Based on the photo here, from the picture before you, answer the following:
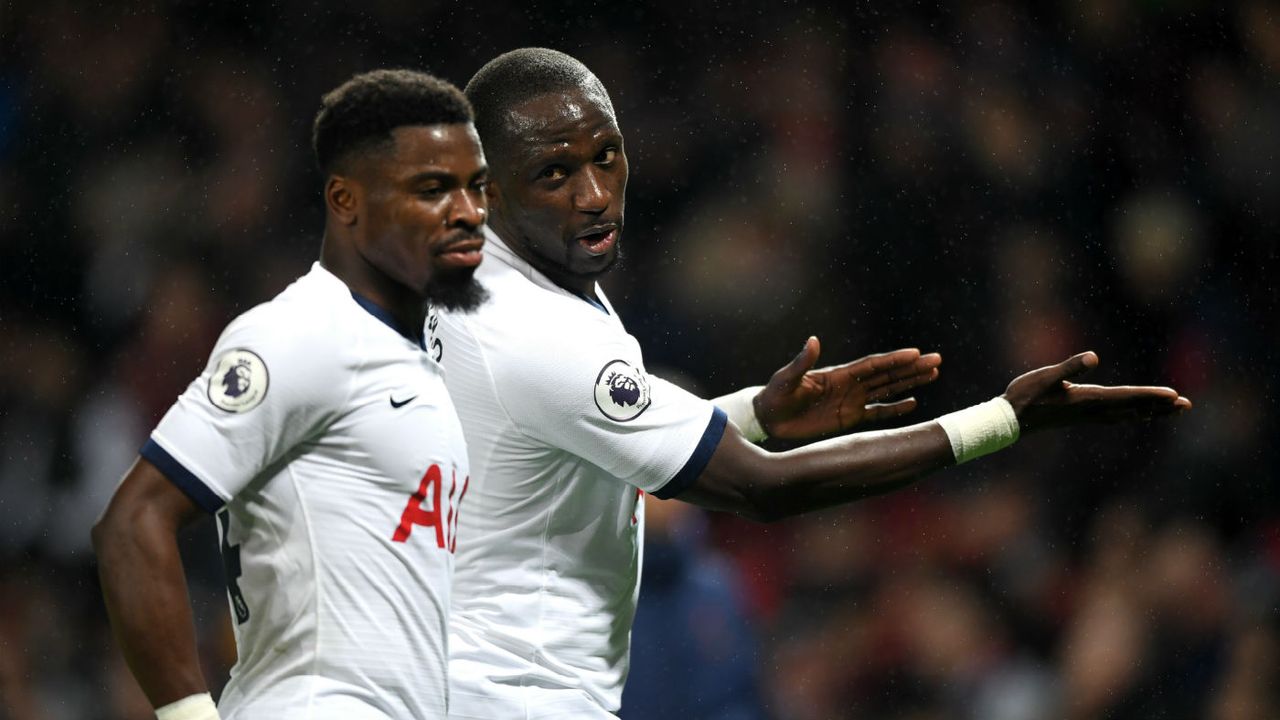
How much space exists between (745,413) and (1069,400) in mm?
913

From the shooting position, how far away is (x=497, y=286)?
3.38 meters

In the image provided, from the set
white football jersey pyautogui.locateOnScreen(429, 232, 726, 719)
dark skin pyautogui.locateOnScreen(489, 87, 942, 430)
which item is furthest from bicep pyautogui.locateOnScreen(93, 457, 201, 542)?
dark skin pyautogui.locateOnScreen(489, 87, 942, 430)

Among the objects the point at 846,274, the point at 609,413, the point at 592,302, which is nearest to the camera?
the point at 609,413

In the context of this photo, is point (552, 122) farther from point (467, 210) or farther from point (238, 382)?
point (238, 382)

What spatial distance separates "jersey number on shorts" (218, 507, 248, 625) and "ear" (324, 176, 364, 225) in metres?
0.54

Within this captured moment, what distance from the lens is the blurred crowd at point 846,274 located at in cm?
600

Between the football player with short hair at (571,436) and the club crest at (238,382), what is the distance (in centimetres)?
81

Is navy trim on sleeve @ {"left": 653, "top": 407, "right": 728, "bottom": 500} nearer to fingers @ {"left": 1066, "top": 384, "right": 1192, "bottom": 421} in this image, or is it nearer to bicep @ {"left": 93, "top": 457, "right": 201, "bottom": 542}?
fingers @ {"left": 1066, "top": 384, "right": 1192, "bottom": 421}

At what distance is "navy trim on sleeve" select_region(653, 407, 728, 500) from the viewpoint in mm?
3230

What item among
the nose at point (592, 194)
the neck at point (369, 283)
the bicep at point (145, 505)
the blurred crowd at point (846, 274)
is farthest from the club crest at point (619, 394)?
the blurred crowd at point (846, 274)

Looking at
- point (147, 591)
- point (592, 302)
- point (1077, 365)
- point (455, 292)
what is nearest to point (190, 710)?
point (147, 591)

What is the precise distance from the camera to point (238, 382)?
243 centimetres

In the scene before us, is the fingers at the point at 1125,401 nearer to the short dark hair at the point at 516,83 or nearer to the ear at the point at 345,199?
the short dark hair at the point at 516,83

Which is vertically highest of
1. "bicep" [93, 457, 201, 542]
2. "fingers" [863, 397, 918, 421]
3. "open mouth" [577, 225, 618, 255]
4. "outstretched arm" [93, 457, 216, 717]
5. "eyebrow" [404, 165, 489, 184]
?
"eyebrow" [404, 165, 489, 184]
